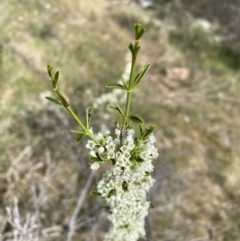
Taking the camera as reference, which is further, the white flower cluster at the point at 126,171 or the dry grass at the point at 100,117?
the dry grass at the point at 100,117

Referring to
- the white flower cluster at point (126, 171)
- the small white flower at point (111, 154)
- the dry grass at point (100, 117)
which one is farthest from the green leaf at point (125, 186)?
the dry grass at point (100, 117)

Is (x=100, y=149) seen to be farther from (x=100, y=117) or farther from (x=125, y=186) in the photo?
(x=100, y=117)

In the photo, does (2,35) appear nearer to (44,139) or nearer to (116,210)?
(44,139)

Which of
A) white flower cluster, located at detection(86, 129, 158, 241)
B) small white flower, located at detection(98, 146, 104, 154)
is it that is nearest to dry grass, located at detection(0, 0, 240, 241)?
white flower cluster, located at detection(86, 129, 158, 241)

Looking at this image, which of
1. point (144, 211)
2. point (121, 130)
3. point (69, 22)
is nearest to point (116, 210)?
point (144, 211)

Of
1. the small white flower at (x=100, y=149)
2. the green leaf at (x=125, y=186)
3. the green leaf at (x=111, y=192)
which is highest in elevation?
the small white flower at (x=100, y=149)

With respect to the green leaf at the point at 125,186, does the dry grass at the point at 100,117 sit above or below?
above

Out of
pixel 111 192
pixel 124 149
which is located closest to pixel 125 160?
pixel 124 149

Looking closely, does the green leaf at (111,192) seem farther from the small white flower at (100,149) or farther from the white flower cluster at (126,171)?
the small white flower at (100,149)
